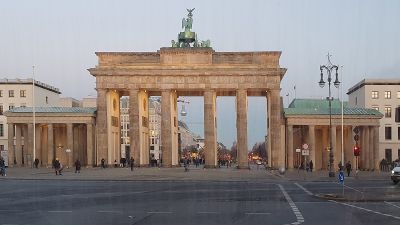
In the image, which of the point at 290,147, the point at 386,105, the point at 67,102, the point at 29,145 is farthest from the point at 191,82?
the point at 67,102

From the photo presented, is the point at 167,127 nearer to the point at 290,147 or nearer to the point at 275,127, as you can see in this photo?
the point at 275,127

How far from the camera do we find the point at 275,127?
93.8 m

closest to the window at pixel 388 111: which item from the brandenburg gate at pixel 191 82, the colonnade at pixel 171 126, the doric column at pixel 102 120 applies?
the colonnade at pixel 171 126

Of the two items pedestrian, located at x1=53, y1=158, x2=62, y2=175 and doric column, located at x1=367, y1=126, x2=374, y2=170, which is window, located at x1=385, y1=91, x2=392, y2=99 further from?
pedestrian, located at x1=53, y1=158, x2=62, y2=175

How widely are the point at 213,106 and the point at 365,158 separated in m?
23.4

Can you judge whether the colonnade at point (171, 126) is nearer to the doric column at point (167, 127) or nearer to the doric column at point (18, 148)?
the doric column at point (167, 127)

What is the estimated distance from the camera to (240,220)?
2256 centimetres

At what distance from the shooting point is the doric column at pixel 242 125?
93.6 metres

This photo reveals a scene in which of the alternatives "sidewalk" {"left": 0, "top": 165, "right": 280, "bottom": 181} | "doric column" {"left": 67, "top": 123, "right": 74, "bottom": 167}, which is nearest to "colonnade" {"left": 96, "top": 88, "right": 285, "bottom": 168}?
"doric column" {"left": 67, "top": 123, "right": 74, "bottom": 167}

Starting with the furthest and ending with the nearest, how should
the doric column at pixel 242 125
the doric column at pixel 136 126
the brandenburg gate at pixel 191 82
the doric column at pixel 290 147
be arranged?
the doric column at pixel 290 147 < the doric column at pixel 136 126 < the doric column at pixel 242 125 < the brandenburg gate at pixel 191 82

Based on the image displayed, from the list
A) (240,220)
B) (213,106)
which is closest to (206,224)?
(240,220)

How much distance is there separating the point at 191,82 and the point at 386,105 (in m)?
49.3

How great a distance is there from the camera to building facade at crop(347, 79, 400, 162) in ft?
409

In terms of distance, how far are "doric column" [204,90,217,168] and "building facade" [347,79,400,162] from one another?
43820 mm
